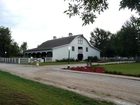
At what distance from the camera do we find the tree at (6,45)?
281ft

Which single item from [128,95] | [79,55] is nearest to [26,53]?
[79,55]

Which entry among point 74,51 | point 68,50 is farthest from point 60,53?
point 74,51

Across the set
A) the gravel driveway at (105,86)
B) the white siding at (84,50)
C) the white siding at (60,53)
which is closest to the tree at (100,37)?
the white siding at (84,50)

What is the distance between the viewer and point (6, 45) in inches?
3354

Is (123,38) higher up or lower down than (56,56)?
higher up

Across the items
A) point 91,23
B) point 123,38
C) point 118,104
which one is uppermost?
point 123,38

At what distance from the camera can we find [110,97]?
13711mm

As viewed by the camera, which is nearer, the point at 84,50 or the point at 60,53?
the point at 60,53

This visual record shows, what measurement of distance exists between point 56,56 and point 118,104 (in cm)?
5572

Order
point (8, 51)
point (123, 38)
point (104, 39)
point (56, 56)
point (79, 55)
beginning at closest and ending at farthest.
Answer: point (56, 56), point (79, 55), point (123, 38), point (8, 51), point (104, 39)

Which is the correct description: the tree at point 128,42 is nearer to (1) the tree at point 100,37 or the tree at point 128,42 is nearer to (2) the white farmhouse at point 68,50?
(2) the white farmhouse at point 68,50

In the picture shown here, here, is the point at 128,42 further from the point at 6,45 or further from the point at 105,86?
the point at 105,86

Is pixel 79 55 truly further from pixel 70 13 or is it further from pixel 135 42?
pixel 70 13

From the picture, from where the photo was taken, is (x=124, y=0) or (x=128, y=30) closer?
(x=124, y=0)
